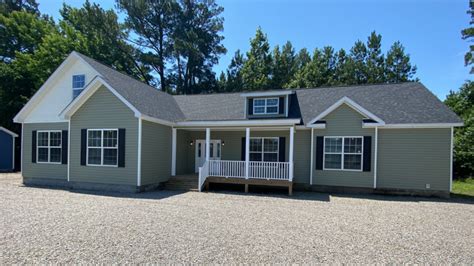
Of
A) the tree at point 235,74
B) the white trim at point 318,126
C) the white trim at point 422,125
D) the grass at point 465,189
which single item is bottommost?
the grass at point 465,189

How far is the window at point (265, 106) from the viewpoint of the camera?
581 inches

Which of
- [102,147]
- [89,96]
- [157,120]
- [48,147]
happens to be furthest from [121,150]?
[48,147]

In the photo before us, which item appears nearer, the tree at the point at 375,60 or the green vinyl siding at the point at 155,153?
the green vinyl siding at the point at 155,153

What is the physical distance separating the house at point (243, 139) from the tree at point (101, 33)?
17115 mm

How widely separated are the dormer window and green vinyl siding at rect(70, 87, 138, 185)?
5.01ft

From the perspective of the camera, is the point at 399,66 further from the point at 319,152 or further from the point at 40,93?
the point at 40,93

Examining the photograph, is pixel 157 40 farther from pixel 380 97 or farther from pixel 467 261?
pixel 467 261

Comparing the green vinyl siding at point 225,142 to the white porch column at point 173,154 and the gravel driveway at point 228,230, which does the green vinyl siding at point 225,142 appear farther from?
the gravel driveway at point 228,230

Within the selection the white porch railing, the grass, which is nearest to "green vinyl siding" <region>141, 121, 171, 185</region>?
the white porch railing

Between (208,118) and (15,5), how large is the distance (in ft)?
129

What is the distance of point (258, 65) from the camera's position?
109ft

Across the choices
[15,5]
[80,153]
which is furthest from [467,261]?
[15,5]

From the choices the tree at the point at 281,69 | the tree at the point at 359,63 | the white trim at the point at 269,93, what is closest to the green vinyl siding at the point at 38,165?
the white trim at the point at 269,93

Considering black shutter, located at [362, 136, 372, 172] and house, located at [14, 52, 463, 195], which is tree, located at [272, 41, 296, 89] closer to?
house, located at [14, 52, 463, 195]
